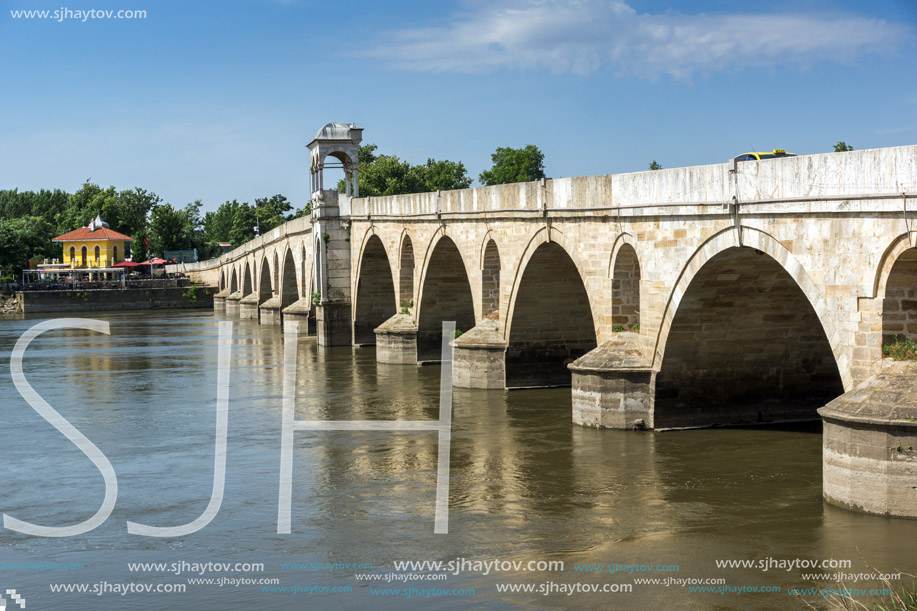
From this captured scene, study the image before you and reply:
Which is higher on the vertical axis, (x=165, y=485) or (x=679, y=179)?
(x=679, y=179)

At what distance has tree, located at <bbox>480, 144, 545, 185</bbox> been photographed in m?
80.1

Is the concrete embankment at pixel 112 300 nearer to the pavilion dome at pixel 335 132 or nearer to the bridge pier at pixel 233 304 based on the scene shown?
the bridge pier at pixel 233 304

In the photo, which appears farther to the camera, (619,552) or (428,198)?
(428,198)

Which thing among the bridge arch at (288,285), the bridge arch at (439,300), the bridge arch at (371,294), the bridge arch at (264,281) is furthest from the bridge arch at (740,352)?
the bridge arch at (264,281)

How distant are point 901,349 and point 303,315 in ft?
89.8

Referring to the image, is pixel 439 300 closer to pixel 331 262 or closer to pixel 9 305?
pixel 331 262

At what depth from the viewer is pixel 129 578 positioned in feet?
34.5

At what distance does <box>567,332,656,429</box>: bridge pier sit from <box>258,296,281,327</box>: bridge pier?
97.5ft

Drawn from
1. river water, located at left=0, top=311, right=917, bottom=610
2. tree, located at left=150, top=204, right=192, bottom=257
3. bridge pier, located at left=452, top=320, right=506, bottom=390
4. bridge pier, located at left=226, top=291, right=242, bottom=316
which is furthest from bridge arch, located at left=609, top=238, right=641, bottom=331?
tree, located at left=150, top=204, right=192, bottom=257

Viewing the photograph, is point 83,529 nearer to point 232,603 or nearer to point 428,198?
point 232,603

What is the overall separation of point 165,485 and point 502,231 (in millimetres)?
9593

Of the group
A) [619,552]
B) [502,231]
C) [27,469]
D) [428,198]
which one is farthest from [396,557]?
[428,198]

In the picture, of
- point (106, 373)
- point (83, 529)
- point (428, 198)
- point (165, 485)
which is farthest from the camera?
point (106, 373)

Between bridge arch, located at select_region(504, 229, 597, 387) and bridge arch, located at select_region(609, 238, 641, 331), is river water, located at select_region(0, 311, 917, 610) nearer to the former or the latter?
bridge arch, located at select_region(504, 229, 597, 387)
